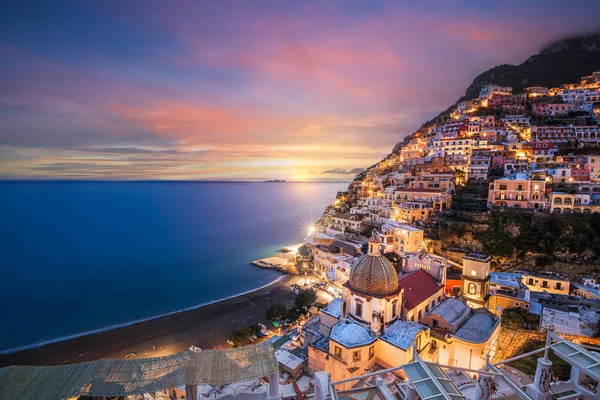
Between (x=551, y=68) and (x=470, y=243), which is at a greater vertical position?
(x=551, y=68)

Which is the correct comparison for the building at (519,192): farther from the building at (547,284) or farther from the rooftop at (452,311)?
the rooftop at (452,311)

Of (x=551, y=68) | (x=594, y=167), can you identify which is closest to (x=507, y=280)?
(x=594, y=167)

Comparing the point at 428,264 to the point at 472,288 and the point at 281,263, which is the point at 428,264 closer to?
the point at 472,288

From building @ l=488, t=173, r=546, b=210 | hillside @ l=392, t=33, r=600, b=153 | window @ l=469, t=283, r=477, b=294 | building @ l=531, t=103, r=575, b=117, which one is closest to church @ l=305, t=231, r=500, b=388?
window @ l=469, t=283, r=477, b=294

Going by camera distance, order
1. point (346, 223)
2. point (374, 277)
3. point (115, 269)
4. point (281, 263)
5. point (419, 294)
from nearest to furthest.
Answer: point (374, 277) < point (419, 294) < point (346, 223) < point (281, 263) < point (115, 269)

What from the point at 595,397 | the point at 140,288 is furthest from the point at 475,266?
the point at 140,288

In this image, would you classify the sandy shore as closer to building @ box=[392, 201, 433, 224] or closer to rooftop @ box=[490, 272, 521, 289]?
building @ box=[392, 201, 433, 224]

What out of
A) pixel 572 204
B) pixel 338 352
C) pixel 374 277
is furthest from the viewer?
pixel 572 204

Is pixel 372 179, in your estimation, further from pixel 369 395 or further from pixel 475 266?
pixel 369 395
